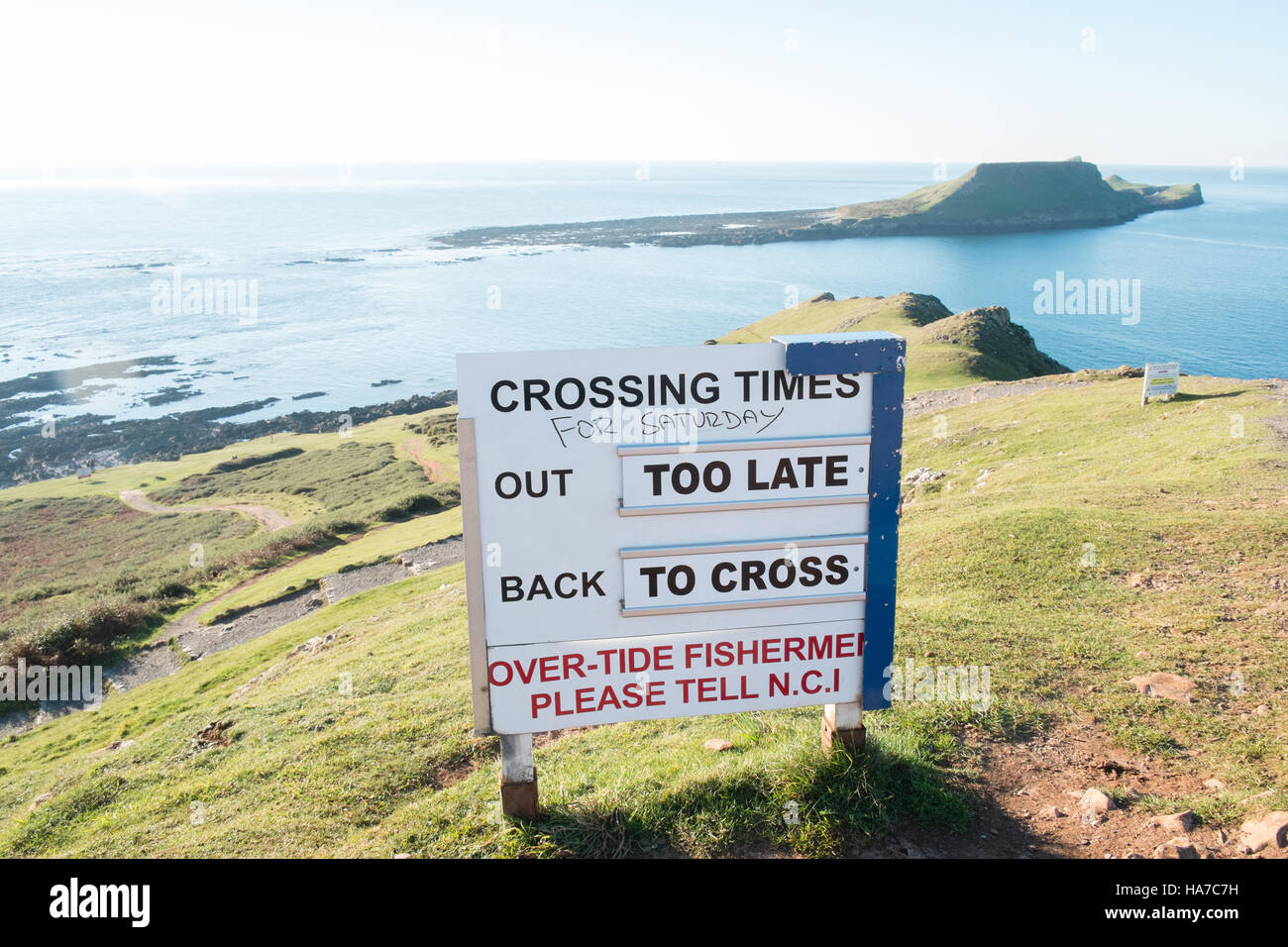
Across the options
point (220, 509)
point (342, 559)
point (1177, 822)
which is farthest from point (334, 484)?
point (1177, 822)

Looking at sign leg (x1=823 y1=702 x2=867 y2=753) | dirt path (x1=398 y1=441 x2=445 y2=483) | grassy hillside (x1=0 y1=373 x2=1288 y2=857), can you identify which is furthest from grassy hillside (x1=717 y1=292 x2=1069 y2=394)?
sign leg (x1=823 y1=702 x2=867 y2=753)

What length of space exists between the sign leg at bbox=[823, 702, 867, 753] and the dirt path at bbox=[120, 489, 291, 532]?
1737 inches

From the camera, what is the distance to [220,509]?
5241cm

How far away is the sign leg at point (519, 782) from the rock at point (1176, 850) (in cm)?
371

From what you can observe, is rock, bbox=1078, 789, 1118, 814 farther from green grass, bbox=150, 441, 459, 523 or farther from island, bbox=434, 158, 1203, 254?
island, bbox=434, 158, 1203, 254

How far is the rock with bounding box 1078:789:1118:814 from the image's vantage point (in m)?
5.24

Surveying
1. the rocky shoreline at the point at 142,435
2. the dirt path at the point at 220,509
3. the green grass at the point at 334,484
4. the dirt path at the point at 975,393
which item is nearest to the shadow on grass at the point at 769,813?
the dirt path at the point at 975,393

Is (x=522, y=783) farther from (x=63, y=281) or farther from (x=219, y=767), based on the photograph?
(x=63, y=281)

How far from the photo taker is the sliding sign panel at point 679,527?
201 inches

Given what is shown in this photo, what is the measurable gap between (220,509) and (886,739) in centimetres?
5461

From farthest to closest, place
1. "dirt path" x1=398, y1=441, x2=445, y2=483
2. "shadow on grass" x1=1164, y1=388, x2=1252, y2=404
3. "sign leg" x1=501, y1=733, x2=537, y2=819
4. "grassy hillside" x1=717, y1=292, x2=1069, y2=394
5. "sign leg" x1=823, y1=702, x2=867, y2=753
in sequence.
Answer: "dirt path" x1=398, y1=441, x2=445, y2=483 < "grassy hillside" x1=717, y1=292, x2=1069, y2=394 < "shadow on grass" x1=1164, y1=388, x2=1252, y2=404 < "sign leg" x1=823, y1=702, x2=867, y2=753 < "sign leg" x1=501, y1=733, x2=537, y2=819

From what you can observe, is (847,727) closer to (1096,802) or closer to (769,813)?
(769,813)

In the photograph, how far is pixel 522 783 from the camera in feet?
17.1

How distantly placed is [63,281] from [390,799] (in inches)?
7284
